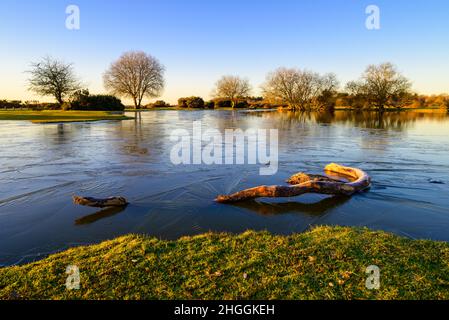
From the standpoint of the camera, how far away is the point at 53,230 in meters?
5.26

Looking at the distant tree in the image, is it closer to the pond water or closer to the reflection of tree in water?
the reflection of tree in water

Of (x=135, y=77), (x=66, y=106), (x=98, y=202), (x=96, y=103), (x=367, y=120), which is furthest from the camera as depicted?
(x=135, y=77)

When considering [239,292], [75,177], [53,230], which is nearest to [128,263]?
[239,292]

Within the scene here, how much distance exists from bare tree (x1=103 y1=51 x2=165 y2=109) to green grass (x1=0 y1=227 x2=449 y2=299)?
6358cm

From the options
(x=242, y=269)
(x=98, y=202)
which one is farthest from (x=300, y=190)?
(x=98, y=202)

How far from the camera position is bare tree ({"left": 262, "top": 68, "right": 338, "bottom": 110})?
73500 millimetres

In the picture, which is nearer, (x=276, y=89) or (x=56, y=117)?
(x=56, y=117)

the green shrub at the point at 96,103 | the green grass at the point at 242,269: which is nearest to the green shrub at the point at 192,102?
the green shrub at the point at 96,103

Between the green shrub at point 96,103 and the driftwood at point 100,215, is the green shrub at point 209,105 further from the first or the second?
the driftwood at point 100,215

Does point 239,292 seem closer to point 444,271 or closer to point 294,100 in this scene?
point 444,271

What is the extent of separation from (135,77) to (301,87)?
137 feet

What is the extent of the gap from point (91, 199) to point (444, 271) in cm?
638

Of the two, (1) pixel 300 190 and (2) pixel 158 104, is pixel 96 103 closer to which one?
(2) pixel 158 104

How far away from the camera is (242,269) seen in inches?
141
